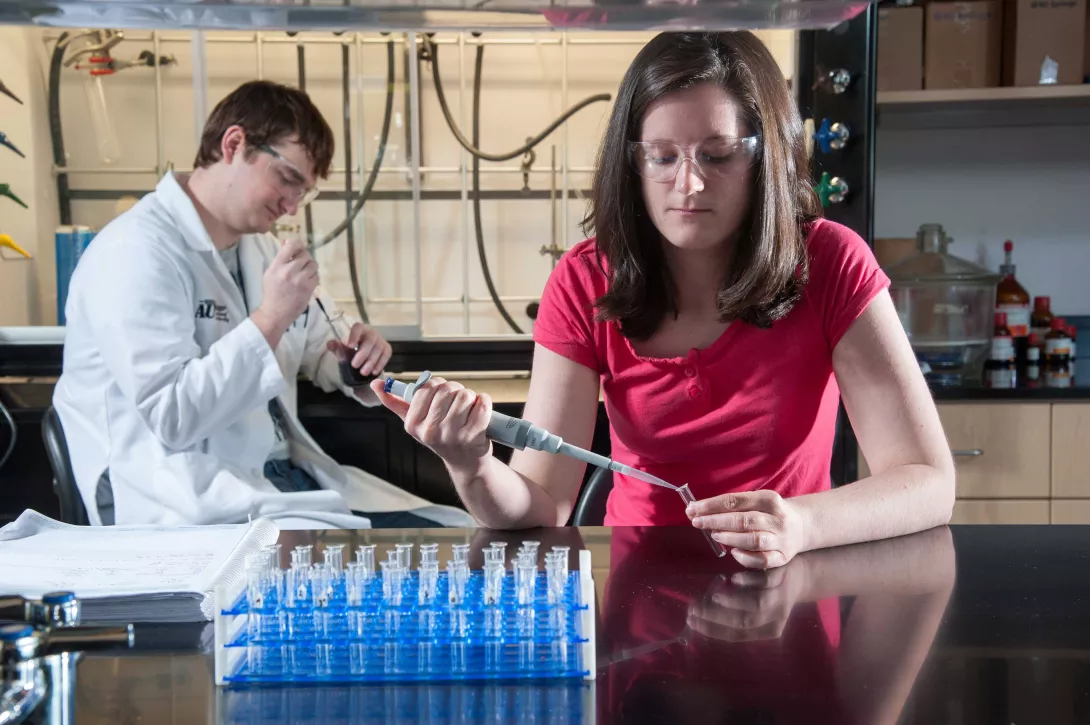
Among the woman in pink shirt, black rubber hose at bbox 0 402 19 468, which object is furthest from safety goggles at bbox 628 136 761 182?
black rubber hose at bbox 0 402 19 468

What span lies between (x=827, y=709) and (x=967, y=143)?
2.67 meters

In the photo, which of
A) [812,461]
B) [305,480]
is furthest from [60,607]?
[305,480]

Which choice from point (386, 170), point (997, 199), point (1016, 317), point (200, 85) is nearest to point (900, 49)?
point (997, 199)

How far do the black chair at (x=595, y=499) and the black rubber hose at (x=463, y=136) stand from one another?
216cm

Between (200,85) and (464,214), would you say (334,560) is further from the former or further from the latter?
(464,214)

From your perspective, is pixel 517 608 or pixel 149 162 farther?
pixel 149 162

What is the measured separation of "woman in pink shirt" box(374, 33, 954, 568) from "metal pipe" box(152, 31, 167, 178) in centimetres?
211

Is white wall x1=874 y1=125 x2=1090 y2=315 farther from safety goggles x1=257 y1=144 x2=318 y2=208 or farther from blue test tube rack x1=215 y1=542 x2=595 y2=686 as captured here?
blue test tube rack x1=215 y1=542 x2=595 y2=686

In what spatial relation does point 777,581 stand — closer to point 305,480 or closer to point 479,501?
point 479,501

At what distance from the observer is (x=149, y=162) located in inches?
125

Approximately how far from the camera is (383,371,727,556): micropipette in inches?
39.4

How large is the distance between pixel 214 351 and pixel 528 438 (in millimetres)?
1004

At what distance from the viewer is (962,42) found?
8.68 ft

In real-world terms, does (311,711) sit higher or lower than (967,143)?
lower
